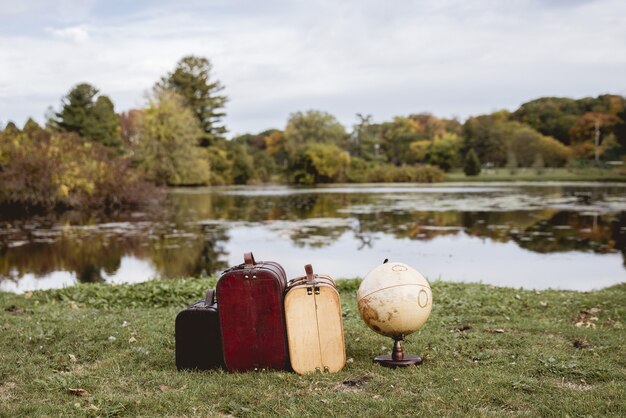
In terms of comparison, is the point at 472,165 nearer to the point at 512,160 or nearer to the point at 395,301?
the point at 512,160

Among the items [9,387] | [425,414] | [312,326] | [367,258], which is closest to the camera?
[425,414]

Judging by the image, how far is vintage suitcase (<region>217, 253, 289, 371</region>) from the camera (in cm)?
571

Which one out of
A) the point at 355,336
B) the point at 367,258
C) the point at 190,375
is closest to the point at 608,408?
the point at 355,336

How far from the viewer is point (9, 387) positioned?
536 centimetres

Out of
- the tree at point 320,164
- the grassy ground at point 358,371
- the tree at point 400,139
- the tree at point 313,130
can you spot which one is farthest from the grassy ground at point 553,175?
the grassy ground at point 358,371

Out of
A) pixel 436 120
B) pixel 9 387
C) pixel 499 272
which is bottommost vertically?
pixel 499 272

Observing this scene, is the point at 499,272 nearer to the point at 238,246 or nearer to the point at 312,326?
the point at 238,246

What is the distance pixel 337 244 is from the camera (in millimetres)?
18469

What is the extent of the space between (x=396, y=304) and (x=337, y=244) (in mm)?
12787

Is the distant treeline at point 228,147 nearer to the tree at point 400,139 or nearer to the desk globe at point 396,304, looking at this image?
the tree at point 400,139

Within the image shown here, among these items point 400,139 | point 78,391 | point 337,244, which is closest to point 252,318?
point 78,391

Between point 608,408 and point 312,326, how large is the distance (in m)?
2.53

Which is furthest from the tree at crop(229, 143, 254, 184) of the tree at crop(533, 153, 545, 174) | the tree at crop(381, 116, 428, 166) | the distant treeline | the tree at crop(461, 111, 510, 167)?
the tree at crop(533, 153, 545, 174)

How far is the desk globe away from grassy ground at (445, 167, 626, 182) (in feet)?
213
